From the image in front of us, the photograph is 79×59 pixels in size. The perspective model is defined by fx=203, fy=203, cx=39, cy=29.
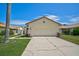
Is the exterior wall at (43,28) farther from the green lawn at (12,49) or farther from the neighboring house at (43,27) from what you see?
the green lawn at (12,49)

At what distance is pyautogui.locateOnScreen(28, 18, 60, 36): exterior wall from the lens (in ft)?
30.8

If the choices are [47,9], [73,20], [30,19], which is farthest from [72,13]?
[30,19]

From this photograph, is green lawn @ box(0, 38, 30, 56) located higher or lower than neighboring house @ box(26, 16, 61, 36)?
lower

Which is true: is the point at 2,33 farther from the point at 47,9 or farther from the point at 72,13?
the point at 72,13

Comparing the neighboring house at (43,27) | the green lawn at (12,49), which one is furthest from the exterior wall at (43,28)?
the green lawn at (12,49)

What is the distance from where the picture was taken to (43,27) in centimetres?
967

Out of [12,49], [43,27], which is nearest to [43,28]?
[43,27]

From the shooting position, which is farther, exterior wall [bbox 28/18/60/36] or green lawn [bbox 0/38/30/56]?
exterior wall [bbox 28/18/60/36]

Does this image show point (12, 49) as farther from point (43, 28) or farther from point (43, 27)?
point (43, 27)

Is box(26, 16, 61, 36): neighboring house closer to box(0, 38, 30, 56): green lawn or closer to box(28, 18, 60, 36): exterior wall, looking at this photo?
box(28, 18, 60, 36): exterior wall

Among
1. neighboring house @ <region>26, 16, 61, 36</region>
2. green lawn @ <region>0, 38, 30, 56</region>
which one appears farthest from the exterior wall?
green lawn @ <region>0, 38, 30, 56</region>

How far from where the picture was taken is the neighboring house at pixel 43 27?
369 inches

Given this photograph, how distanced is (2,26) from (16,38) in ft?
4.31

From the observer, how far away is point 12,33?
939cm
